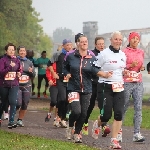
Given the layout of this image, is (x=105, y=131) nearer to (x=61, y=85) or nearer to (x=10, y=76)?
(x=61, y=85)

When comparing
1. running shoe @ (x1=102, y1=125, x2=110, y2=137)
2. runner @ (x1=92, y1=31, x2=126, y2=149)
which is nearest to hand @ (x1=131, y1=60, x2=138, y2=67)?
runner @ (x1=92, y1=31, x2=126, y2=149)

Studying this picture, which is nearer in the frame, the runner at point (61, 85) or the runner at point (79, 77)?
the runner at point (79, 77)

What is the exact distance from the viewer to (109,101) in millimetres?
9859

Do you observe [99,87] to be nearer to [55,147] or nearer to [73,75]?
[73,75]

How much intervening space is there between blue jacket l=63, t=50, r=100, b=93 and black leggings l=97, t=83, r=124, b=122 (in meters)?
0.27

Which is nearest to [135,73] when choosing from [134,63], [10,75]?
[134,63]

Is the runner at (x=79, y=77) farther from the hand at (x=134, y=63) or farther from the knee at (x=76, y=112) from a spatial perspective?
the hand at (x=134, y=63)

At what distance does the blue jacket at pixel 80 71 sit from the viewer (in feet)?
33.1

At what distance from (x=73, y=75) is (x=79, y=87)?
0.22 metres

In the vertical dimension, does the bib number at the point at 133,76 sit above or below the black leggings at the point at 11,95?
above

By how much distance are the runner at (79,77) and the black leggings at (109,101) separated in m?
0.29

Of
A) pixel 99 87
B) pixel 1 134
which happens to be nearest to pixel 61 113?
pixel 1 134

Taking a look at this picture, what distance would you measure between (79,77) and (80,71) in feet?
0.33

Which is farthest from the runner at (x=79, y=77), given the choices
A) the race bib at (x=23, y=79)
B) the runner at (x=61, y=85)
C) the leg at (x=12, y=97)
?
the race bib at (x=23, y=79)
